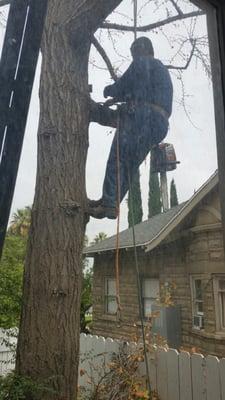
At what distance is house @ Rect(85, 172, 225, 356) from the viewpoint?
753 mm

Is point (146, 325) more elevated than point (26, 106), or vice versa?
point (26, 106)

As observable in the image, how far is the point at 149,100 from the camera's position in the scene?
39.5 inches

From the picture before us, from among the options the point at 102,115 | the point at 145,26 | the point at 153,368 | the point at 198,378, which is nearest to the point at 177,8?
the point at 145,26

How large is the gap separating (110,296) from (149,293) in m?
0.10

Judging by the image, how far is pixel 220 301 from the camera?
0.74m

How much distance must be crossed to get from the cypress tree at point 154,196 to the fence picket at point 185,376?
0.35m

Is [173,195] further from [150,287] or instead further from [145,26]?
[145,26]

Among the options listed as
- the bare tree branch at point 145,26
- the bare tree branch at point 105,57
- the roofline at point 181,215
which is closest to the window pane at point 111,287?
the roofline at point 181,215

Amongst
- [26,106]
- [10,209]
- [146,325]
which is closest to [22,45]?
[26,106]

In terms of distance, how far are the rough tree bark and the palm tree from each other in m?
0.05

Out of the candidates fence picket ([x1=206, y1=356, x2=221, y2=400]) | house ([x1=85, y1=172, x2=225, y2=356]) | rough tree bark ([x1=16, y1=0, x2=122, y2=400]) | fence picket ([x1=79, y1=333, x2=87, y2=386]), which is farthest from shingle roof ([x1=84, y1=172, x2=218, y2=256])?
fence picket ([x1=206, y1=356, x2=221, y2=400])

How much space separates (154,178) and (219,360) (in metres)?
0.45

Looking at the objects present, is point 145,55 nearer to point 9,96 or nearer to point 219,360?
point 9,96

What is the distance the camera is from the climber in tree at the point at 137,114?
3.08 ft
